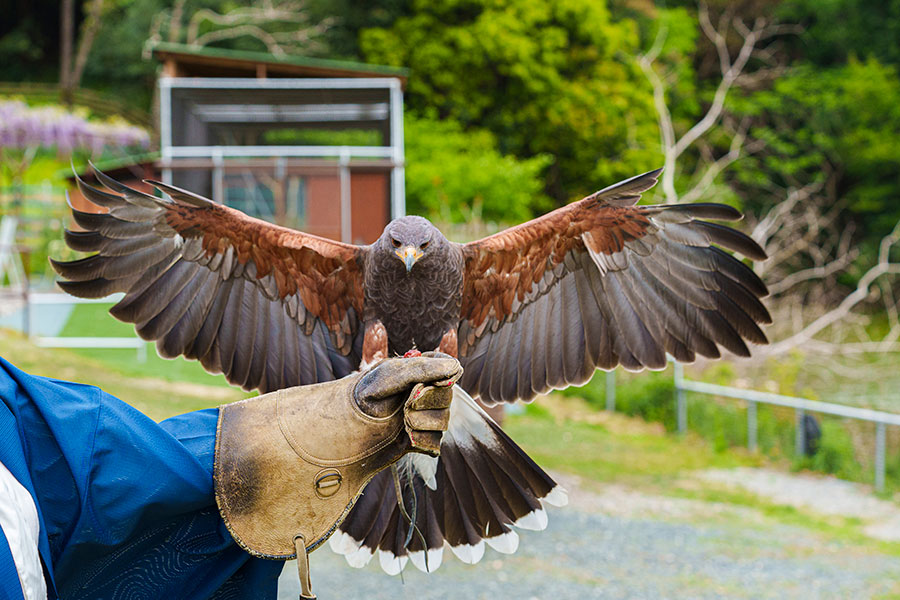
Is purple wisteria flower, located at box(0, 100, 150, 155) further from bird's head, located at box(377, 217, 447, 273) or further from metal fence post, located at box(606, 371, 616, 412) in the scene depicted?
bird's head, located at box(377, 217, 447, 273)

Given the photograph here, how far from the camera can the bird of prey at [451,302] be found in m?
2.78

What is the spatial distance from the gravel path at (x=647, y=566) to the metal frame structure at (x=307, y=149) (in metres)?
6.49

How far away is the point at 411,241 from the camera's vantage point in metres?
2.80

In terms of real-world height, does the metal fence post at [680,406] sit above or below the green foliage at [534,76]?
below

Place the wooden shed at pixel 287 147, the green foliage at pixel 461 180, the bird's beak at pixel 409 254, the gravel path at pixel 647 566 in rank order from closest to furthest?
the bird's beak at pixel 409 254 < the gravel path at pixel 647 566 < the wooden shed at pixel 287 147 < the green foliage at pixel 461 180

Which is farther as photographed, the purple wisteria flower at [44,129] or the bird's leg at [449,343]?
the purple wisteria flower at [44,129]

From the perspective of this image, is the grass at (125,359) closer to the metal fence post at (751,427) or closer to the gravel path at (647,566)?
the gravel path at (647,566)

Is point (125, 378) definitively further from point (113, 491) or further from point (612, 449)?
point (113, 491)

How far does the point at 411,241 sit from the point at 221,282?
80 cm

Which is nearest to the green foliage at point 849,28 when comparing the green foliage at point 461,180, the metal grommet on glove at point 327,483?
the green foliage at point 461,180

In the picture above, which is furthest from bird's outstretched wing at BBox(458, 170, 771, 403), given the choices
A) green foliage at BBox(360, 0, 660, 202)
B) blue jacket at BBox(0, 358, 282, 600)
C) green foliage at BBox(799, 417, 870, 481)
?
green foliage at BBox(360, 0, 660, 202)

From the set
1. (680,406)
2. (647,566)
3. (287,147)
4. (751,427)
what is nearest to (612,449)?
(680,406)

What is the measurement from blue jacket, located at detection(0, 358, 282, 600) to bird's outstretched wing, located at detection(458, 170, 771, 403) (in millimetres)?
1766

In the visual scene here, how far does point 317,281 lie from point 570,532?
484 centimetres
